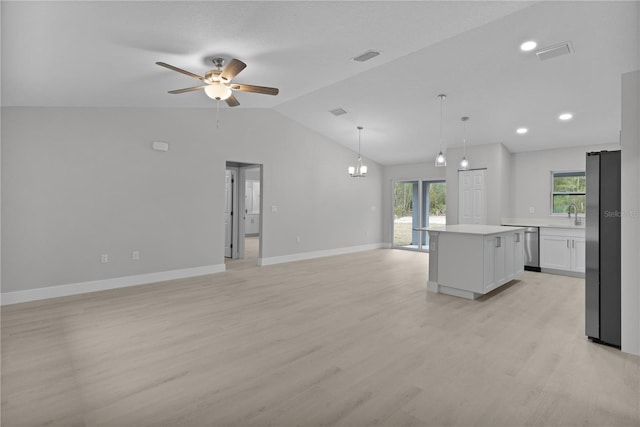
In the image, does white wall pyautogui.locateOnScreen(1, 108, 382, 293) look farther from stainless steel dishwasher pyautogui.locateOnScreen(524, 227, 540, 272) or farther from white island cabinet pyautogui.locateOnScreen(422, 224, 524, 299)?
stainless steel dishwasher pyautogui.locateOnScreen(524, 227, 540, 272)

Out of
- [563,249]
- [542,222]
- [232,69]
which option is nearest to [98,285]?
[232,69]

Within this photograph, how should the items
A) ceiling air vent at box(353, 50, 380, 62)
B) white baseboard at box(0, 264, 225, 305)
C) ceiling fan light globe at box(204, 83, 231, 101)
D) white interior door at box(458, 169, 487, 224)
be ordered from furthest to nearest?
white interior door at box(458, 169, 487, 224) < white baseboard at box(0, 264, 225, 305) < ceiling air vent at box(353, 50, 380, 62) < ceiling fan light globe at box(204, 83, 231, 101)

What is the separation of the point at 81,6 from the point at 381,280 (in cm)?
468

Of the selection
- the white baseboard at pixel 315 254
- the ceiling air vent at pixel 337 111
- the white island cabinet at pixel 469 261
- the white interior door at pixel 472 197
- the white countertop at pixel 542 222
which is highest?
the ceiling air vent at pixel 337 111

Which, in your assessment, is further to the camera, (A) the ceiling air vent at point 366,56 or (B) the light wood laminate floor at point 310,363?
(A) the ceiling air vent at point 366,56

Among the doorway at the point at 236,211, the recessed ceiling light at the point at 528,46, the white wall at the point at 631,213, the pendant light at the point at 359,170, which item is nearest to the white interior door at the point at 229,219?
the doorway at the point at 236,211

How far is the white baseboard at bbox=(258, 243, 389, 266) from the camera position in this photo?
21.8ft

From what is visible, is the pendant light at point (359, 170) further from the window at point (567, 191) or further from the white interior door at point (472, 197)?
the window at point (567, 191)

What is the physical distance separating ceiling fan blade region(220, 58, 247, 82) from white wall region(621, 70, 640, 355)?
3.19m

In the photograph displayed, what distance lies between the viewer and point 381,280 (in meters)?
5.22

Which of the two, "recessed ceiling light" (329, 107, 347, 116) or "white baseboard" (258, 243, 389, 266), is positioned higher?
"recessed ceiling light" (329, 107, 347, 116)

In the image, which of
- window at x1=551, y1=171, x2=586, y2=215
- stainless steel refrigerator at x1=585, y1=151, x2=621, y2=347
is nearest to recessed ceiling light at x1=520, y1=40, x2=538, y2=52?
stainless steel refrigerator at x1=585, y1=151, x2=621, y2=347

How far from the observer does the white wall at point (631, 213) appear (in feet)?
8.61

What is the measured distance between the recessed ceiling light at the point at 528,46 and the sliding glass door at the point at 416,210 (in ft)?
16.3
